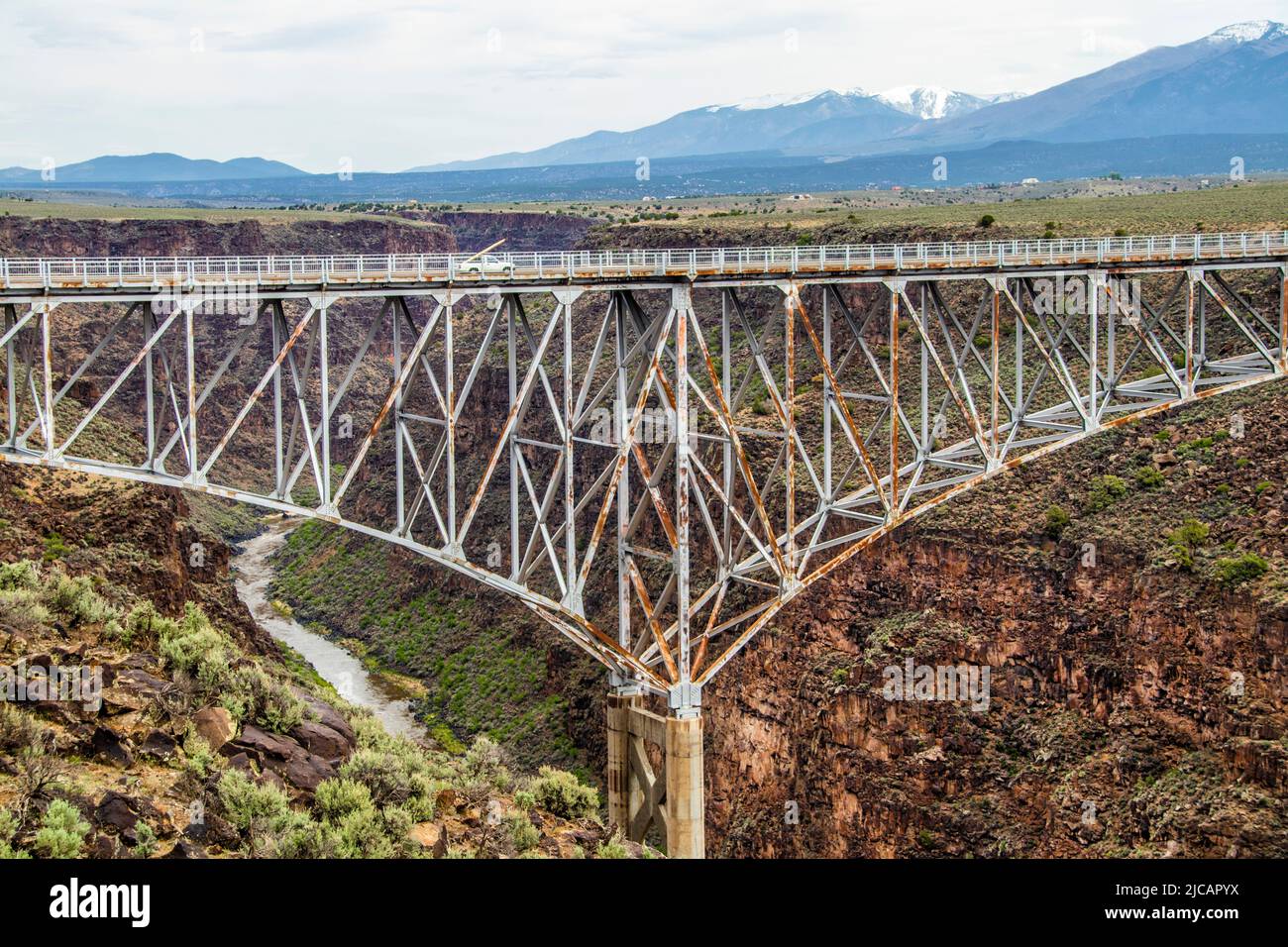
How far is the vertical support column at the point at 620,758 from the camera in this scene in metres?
44.6

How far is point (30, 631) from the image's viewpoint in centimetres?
3159

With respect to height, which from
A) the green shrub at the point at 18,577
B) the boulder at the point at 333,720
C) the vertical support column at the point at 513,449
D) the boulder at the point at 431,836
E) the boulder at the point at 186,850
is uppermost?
the vertical support column at the point at 513,449

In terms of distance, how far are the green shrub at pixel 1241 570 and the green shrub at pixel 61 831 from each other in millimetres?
37897

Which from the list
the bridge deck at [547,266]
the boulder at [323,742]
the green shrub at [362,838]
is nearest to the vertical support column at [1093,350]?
the bridge deck at [547,266]

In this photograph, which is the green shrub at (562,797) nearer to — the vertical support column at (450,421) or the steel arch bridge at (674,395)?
the steel arch bridge at (674,395)

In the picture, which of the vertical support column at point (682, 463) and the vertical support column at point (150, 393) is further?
the vertical support column at point (682, 463)

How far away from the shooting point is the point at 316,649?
81.9 m

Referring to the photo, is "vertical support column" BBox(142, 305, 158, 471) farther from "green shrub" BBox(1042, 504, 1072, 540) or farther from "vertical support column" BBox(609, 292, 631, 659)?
"green shrub" BBox(1042, 504, 1072, 540)

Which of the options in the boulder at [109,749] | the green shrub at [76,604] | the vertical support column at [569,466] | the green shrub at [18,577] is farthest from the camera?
the vertical support column at [569,466]

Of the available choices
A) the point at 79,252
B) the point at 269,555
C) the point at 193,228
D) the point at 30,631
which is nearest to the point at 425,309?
the point at 193,228

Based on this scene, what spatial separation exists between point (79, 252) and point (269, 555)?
99.6ft

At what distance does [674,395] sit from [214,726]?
54.9 ft

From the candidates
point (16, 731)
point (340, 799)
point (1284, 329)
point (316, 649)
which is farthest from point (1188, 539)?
point (316, 649)
